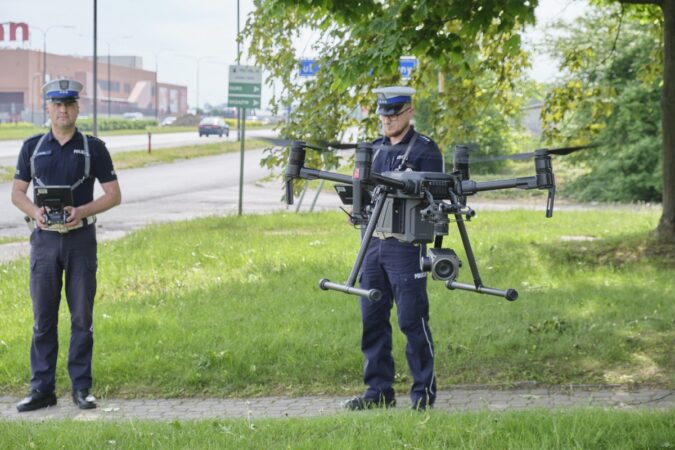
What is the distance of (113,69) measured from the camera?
418ft

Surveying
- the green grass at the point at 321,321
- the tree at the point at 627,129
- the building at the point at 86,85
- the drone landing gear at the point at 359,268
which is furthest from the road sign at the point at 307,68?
the building at the point at 86,85

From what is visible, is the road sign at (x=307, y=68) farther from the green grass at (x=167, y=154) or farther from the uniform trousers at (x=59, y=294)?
the green grass at (x=167, y=154)

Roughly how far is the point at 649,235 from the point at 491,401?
6735 millimetres

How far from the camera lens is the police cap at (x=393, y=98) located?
6.43 m

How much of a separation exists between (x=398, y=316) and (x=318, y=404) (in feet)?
3.77

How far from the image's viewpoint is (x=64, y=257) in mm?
7711

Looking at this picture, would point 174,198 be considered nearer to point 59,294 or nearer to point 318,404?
point 59,294

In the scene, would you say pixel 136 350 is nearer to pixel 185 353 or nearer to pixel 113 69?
pixel 185 353

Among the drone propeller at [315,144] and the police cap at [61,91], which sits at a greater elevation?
the police cap at [61,91]

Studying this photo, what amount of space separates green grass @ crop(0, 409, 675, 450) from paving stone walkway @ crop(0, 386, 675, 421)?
1103mm

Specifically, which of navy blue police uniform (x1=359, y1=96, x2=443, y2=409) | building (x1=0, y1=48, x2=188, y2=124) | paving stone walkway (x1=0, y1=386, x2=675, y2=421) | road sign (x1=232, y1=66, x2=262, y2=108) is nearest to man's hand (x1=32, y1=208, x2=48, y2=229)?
paving stone walkway (x1=0, y1=386, x2=675, y2=421)

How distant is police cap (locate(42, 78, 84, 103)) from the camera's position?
7.57m

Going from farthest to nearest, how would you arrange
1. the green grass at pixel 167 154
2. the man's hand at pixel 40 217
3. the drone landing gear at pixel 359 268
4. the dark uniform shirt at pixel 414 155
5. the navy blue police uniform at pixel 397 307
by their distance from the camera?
the green grass at pixel 167 154
the man's hand at pixel 40 217
the navy blue police uniform at pixel 397 307
the dark uniform shirt at pixel 414 155
the drone landing gear at pixel 359 268

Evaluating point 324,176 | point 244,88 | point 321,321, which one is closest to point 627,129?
point 244,88
